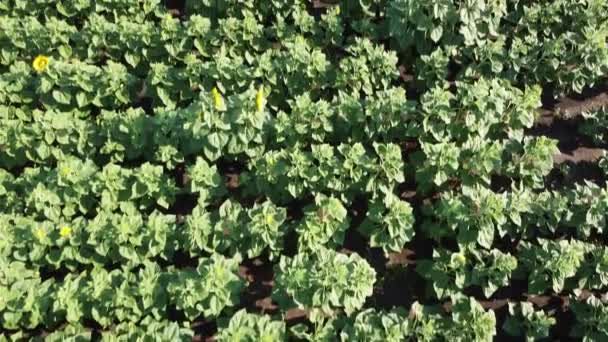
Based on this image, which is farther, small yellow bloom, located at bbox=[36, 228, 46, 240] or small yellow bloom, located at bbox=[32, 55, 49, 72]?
small yellow bloom, located at bbox=[32, 55, 49, 72]

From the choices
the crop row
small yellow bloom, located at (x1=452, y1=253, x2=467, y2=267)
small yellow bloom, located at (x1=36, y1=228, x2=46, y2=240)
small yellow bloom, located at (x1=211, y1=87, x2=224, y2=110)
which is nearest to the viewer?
small yellow bloom, located at (x1=36, y1=228, x2=46, y2=240)

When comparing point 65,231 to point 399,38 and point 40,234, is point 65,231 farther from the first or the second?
point 399,38

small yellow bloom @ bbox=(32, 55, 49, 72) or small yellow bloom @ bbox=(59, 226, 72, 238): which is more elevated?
small yellow bloom @ bbox=(32, 55, 49, 72)

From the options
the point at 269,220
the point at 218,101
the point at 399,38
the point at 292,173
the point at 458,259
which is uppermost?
the point at 399,38

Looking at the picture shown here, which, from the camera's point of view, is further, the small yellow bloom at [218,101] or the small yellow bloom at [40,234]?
the small yellow bloom at [218,101]

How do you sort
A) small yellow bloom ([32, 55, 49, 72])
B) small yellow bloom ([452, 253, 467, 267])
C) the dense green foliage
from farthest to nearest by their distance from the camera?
small yellow bloom ([32, 55, 49, 72]) < small yellow bloom ([452, 253, 467, 267]) < the dense green foliage

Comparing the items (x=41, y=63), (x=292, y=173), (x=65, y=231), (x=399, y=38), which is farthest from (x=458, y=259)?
(x=41, y=63)

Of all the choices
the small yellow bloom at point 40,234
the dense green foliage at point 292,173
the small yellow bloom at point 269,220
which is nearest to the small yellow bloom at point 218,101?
the dense green foliage at point 292,173

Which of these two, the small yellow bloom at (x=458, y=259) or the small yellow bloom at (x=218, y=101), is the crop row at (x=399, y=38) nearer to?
the small yellow bloom at (x=218, y=101)

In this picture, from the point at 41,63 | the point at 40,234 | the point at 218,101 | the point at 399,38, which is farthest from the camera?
the point at 399,38

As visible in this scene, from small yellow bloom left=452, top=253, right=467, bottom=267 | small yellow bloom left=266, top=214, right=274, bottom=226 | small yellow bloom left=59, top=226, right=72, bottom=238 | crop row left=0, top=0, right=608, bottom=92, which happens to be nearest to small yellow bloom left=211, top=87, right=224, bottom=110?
crop row left=0, top=0, right=608, bottom=92

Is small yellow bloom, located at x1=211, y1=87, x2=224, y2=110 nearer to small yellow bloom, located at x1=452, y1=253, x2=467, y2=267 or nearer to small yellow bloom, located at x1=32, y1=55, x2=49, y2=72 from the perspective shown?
small yellow bloom, located at x1=32, y1=55, x2=49, y2=72

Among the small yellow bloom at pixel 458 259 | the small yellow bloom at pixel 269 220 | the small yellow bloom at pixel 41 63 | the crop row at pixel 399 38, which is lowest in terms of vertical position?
the small yellow bloom at pixel 458 259

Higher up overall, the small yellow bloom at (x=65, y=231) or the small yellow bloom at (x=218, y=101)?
the small yellow bloom at (x=218, y=101)
